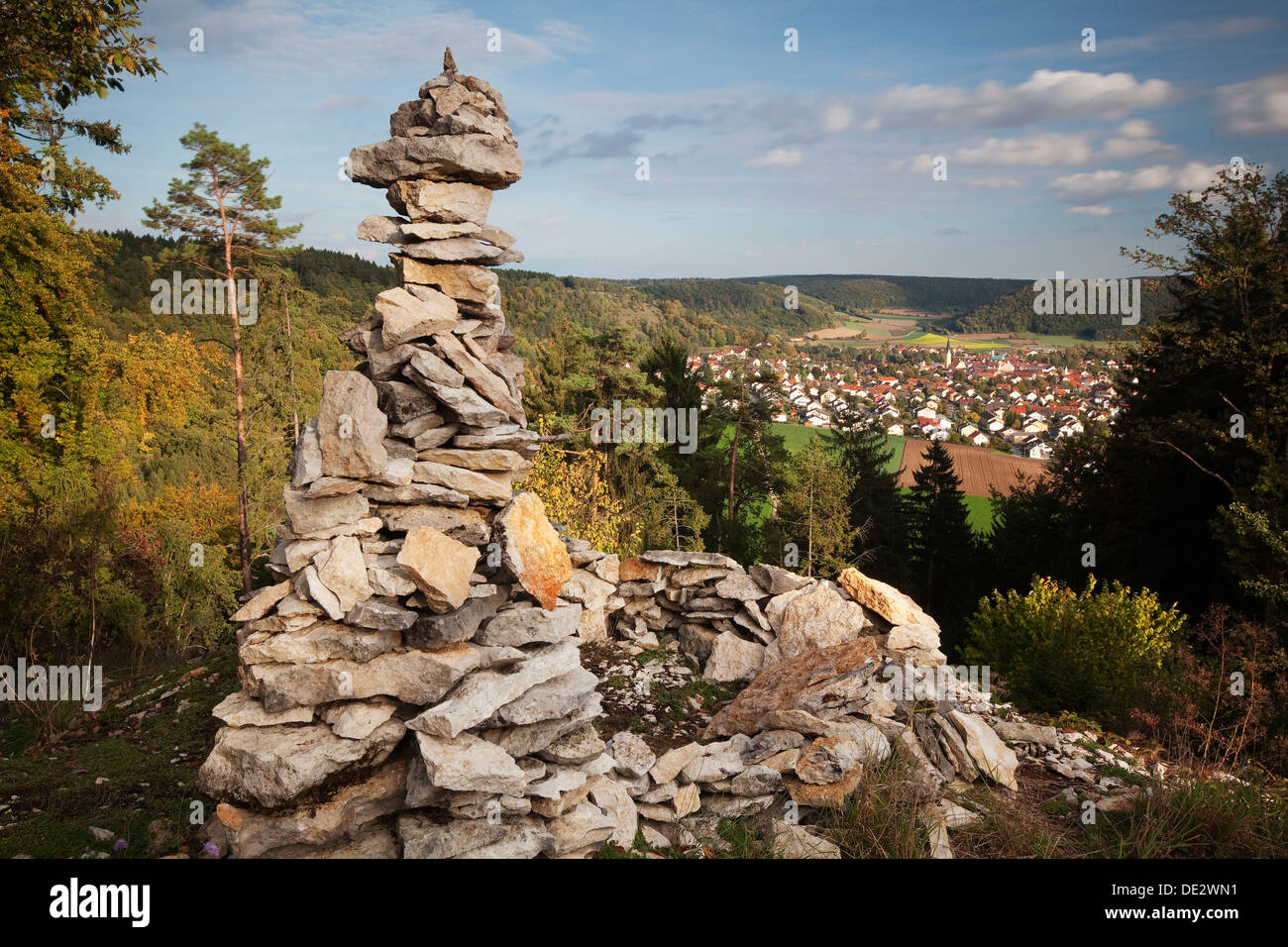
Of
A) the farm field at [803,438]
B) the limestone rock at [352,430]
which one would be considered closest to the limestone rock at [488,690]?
the limestone rock at [352,430]

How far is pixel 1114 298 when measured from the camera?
19.0 meters

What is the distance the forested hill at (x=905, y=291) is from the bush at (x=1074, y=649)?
75926 millimetres

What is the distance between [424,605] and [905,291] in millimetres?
106731

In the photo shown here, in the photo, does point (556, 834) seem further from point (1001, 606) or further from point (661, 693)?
point (1001, 606)

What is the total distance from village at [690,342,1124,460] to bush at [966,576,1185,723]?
17509 mm

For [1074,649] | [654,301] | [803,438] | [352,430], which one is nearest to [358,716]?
[352,430]

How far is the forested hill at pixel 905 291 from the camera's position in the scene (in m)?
91.8

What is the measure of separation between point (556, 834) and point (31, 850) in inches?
173

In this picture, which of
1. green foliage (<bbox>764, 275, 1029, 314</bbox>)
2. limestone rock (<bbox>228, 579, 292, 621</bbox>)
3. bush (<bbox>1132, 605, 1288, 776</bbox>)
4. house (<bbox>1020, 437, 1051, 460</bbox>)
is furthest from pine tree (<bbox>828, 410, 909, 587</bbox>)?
green foliage (<bbox>764, 275, 1029, 314</bbox>)

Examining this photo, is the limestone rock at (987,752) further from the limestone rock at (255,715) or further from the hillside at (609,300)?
the hillside at (609,300)

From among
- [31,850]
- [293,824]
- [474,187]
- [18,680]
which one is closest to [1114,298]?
[474,187]

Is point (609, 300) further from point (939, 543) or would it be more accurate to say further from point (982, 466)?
point (939, 543)

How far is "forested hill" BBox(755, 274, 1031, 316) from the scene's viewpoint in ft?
301

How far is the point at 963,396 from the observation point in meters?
57.5
